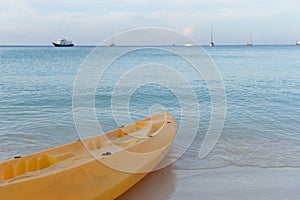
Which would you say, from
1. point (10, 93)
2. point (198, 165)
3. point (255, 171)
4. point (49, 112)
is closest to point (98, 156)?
point (198, 165)

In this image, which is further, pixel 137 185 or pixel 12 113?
pixel 12 113

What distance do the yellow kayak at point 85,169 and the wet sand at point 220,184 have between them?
22 cm

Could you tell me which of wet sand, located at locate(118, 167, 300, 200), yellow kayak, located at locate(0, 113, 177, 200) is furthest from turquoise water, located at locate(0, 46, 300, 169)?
yellow kayak, located at locate(0, 113, 177, 200)

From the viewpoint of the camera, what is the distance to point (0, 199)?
3.17 m

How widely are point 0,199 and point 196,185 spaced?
9.00 ft

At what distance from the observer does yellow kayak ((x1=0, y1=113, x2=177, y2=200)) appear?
342 centimetres

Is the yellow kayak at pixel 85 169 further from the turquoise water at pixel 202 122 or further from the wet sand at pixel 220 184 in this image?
the turquoise water at pixel 202 122

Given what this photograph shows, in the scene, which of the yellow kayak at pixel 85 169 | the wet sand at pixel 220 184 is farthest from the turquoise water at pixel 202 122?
the yellow kayak at pixel 85 169

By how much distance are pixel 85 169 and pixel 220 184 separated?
7.00ft

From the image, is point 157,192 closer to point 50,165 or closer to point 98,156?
point 98,156

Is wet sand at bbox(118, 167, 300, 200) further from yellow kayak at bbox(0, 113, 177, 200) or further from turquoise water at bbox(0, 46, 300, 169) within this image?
turquoise water at bbox(0, 46, 300, 169)

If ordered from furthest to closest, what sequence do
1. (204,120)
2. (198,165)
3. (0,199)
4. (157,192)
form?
(204,120), (198,165), (157,192), (0,199)

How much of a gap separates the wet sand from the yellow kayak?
0.22 m

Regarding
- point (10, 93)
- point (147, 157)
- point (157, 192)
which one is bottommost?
point (157, 192)
